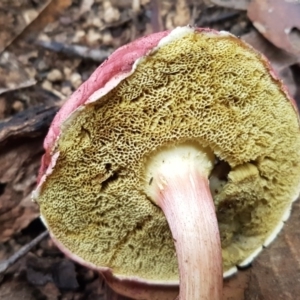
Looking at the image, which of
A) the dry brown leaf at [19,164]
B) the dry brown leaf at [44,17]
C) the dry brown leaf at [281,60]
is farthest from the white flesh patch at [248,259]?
the dry brown leaf at [44,17]

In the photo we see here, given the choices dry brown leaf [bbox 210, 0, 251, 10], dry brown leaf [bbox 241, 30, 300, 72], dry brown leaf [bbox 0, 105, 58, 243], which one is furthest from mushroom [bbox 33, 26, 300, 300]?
dry brown leaf [bbox 210, 0, 251, 10]

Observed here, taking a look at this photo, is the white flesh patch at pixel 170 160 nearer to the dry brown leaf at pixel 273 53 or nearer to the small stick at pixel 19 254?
the small stick at pixel 19 254

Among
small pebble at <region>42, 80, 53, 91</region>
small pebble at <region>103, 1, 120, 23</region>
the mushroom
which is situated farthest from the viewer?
small pebble at <region>103, 1, 120, 23</region>

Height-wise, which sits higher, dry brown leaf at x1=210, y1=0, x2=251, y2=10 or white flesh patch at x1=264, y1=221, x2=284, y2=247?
dry brown leaf at x1=210, y1=0, x2=251, y2=10

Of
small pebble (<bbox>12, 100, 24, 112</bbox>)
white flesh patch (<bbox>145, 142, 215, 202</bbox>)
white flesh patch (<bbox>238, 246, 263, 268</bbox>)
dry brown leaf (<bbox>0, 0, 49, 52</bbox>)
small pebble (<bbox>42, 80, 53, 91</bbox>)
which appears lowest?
white flesh patch (<bbox>238, 246, 263, 268</bbox>)

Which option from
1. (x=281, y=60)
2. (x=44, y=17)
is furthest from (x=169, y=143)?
(x=44, y=17)

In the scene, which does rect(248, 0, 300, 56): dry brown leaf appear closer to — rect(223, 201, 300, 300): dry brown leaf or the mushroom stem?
rect(223, 201, 300, 300): dry brown leaf
